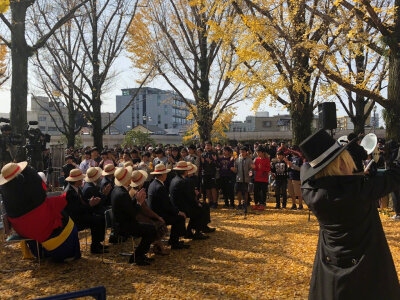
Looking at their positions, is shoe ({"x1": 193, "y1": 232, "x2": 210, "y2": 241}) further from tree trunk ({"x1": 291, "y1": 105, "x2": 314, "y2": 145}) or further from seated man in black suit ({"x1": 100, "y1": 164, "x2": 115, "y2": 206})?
tree trunk ({"x1": 291, "y1": 105, "x2": 314, "y2": 145})

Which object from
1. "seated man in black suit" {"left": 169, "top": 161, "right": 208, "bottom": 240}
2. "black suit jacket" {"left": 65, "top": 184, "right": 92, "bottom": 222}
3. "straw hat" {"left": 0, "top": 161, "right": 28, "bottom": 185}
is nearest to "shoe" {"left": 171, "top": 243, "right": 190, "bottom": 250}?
"seated man in black suit" {"left": 169, "top": 161, "right": 208, "bottom": 240}

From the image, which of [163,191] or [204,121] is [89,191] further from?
[204,121]

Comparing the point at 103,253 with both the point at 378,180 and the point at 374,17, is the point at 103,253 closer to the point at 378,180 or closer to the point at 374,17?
the point at 378,180

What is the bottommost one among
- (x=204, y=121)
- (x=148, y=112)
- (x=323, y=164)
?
(x=323, y=164)

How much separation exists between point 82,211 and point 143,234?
4.84 ft

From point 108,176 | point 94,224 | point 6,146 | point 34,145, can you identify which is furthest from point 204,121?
point 94,224

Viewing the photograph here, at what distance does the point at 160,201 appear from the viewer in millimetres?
6859

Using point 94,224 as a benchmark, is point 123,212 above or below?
above

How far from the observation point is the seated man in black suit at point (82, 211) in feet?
21.4

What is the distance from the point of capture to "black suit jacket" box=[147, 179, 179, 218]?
6.84 metres

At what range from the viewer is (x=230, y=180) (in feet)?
37.3

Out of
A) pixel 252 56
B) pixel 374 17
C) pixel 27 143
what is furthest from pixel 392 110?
pixel 27 143

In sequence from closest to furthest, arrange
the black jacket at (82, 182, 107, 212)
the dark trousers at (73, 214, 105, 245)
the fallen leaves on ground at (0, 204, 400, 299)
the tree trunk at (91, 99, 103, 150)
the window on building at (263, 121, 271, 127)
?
the fallen leaves on ground at (0, 204, 400, 299)
the dark trousers at (73, 214, 105, 245)
the black jacket at (82, 182, 107, 212)
the tree trunk at (91, 99, 103, 150)
the window on building at (263, 121, 271, 127)

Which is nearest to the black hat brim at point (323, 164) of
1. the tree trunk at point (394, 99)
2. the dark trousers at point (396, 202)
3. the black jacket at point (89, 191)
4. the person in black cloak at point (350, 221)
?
the person in black cloak at point (350, 221)
